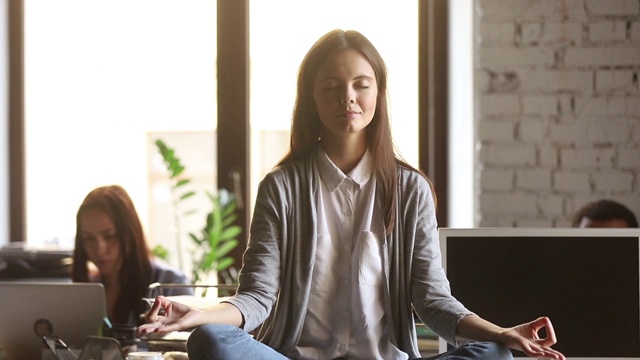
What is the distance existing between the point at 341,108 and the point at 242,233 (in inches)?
66.3

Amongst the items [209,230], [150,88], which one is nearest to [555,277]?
[209,230]

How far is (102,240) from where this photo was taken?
273 cm

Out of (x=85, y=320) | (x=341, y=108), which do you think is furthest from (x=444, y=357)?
(x=85, y=320)

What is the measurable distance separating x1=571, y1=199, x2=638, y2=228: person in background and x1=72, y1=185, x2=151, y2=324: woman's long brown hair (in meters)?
1.24

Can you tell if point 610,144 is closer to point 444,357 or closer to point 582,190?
point 582,190

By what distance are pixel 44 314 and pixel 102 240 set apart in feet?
2.09

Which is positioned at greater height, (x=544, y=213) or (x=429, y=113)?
(x=429, y=113)

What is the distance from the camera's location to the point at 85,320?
2.09m

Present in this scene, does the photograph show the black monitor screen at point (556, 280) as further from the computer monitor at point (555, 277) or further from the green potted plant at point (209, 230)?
the green potted plant at point (209, 230)

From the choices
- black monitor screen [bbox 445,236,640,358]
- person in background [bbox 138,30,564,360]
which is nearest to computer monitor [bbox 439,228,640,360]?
black monitor screen [bbox 445,236,640,358]

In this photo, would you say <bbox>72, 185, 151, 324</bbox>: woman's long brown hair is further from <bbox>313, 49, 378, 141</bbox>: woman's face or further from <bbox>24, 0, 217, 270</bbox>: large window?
<bbox>313, 49, 378, 141</bbox>: woman's face

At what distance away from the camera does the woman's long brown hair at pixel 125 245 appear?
271 cm

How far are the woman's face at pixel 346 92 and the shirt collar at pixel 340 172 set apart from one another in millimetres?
78

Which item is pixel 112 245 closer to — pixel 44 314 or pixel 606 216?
pixel 44 314
